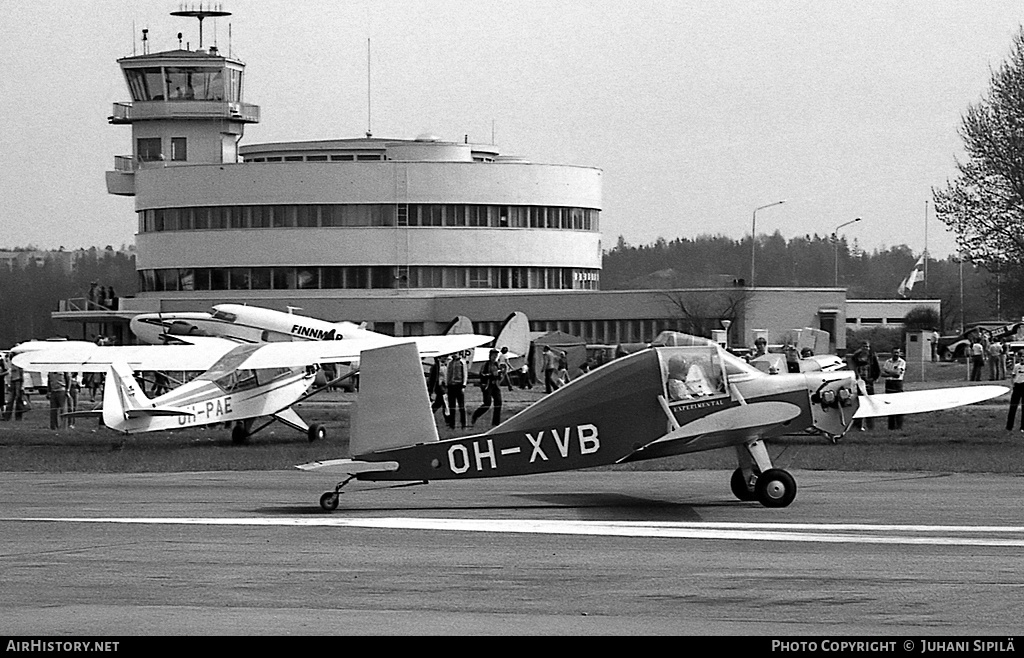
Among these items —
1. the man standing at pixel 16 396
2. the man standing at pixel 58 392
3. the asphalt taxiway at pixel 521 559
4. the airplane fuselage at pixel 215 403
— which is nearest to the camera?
Result: the asphalt taxiway at pixel 521 559

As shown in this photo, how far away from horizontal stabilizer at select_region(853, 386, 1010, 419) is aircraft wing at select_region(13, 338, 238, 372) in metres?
19.4

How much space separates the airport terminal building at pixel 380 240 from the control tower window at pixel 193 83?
0.45m

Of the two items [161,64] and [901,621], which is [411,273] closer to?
[161,64]

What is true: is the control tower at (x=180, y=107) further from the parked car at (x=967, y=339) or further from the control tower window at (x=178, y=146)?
the parked car at (x=967, y=339)

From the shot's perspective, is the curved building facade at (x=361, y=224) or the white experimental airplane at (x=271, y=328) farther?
the curved building facade at (x=361, y=224)

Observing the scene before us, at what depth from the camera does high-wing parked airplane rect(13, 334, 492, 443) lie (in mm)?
27875

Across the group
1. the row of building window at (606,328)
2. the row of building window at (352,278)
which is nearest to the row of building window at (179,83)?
the row of building window at (352,278)

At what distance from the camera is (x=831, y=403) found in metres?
16.1

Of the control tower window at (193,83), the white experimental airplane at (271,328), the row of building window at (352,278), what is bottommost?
the white experimental airplane at (271,328)

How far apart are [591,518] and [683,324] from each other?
196 feet

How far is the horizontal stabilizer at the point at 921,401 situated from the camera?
16781mm

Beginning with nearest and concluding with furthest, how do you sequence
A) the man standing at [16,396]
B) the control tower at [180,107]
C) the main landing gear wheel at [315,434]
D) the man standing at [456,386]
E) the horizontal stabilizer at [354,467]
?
the horizontal stabilizer at [354,467] → the main landing gear wheel at [315,434] → the man standing at [456,386] → the man standing at [16,396] → the control tower at [180,107]

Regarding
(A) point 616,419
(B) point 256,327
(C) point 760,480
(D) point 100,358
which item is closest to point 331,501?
(A) point 616,419

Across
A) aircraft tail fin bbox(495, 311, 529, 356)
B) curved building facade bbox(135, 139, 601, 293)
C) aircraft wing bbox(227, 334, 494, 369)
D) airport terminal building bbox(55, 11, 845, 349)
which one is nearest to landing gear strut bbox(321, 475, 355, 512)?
aircraft wing bbox(227, 334, 494, 369)
